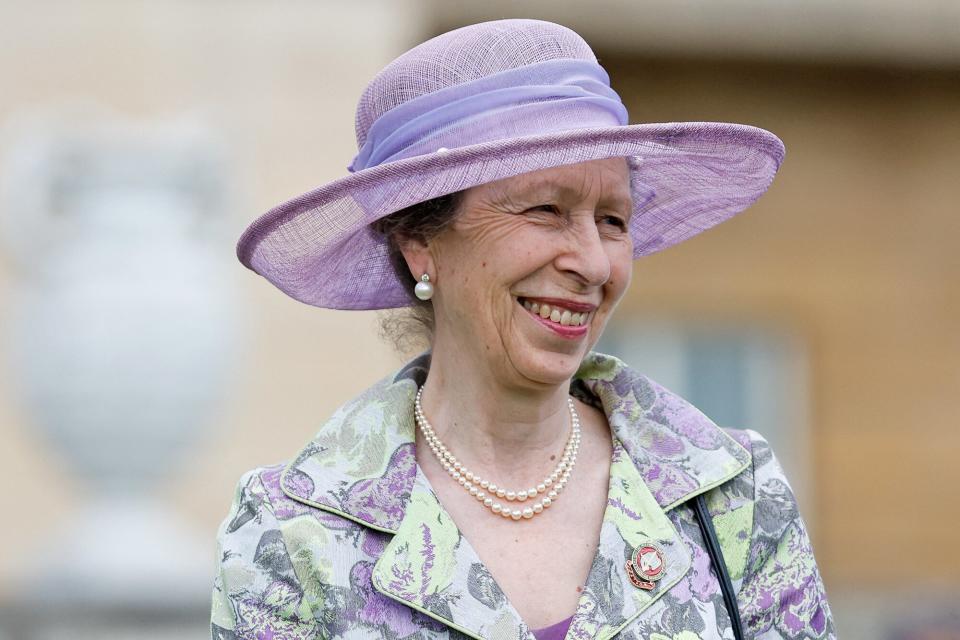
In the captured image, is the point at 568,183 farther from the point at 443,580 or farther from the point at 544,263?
the point at 443,580

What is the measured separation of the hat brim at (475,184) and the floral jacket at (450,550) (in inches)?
10.9

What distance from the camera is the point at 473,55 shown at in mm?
2896

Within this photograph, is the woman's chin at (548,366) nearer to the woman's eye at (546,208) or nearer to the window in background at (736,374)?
the woman's eye at (546,208)

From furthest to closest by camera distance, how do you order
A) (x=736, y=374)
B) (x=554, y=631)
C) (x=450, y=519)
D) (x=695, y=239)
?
(x=736, y=374), (x=695, y=239), (x=450, y=519), (x=554, y=631)

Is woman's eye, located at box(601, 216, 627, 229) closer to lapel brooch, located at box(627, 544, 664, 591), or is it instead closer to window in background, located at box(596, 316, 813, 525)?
lapel brooch, located at box(627, 544, 664, 591)

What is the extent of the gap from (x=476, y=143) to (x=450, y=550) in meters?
0.63

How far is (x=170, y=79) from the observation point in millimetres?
10297

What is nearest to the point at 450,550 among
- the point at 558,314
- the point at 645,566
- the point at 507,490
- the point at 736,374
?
the point at 507,490

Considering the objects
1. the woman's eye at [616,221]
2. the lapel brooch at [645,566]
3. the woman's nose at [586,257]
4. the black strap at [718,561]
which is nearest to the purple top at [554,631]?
the lapel brooch at [645,566]

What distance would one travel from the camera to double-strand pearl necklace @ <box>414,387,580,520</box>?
295cm

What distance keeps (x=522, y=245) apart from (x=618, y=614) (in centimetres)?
59

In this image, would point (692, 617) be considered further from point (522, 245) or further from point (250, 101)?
point (250, 101)

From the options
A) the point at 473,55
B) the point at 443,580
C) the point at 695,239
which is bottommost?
the point at 443,580

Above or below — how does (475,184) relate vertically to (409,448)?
above
